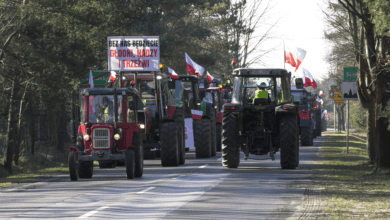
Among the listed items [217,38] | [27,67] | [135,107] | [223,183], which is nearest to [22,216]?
[223,183]

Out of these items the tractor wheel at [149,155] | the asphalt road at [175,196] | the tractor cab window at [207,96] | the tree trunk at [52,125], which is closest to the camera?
the asphalt road at [175,196]

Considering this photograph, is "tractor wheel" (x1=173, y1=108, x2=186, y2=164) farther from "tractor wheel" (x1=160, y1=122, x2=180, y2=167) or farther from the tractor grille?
the tractor grille

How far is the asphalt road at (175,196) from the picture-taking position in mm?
11477

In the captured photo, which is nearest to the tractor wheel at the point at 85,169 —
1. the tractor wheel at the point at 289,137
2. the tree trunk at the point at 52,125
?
the tractor wheel at the point at 289,137

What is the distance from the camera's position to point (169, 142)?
20766mm

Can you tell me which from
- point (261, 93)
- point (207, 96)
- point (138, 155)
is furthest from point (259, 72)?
point (207, 96)

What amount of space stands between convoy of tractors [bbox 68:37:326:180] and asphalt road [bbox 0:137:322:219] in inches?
24.0

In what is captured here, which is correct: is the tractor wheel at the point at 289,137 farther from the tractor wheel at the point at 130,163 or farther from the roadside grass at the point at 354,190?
the tractor wheel at the point at 130,163

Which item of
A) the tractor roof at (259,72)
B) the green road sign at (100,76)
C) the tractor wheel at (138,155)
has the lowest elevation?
the tractor wheel at (138,155)

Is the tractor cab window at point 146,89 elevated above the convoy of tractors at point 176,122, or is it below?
above

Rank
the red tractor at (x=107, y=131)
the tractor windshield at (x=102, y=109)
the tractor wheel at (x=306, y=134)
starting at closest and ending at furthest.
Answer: the red tractor at (x=107, y=131) < the tractor windshield at (x=102, y=109) < the tractor wheel at (x=306, y=134)

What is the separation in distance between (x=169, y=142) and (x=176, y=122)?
3.42ft

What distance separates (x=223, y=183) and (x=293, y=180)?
1.97 meters

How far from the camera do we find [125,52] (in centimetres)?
2195
